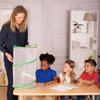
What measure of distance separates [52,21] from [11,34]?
94.6 inches

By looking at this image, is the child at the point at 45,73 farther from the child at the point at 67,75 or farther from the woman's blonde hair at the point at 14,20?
the woman's blonde hair at the point at 14,20

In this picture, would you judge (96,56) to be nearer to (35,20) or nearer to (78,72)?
(78,72)

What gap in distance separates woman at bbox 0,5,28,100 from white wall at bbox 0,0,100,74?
2.20 meters

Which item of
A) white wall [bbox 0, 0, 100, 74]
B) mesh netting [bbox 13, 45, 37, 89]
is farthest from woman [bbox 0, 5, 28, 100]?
white wall [bbox 0, 0, 100, 74]

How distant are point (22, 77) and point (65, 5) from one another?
3.06 meters

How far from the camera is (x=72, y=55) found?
458cm

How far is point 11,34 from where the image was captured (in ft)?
7.73

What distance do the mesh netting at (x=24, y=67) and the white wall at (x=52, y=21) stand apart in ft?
8.60

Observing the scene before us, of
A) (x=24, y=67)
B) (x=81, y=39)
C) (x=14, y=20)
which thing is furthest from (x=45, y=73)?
(x=81, y=39)

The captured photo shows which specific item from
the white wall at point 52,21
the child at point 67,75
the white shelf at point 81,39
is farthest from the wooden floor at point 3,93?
the white shelf at point 81,39

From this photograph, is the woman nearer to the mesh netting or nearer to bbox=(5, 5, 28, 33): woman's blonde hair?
bbox=(5, 5, 28, 33): woman's blonde hair

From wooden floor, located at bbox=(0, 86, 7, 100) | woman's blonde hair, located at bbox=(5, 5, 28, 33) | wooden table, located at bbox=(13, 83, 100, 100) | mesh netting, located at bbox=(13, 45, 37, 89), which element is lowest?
wooden floor, located at bbox=(0, 86, 7, 100)

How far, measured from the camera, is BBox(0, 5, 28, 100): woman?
89.8 inches

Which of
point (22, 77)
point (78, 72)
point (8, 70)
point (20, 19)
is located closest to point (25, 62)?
point (22, 77)
